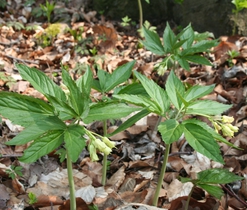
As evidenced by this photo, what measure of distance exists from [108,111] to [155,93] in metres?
0.28

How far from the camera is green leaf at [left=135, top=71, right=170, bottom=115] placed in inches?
54.5

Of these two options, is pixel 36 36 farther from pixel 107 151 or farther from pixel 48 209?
pixel 107 151

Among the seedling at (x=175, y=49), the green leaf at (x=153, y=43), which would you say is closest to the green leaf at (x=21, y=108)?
the seedling at (x=175, y=49)

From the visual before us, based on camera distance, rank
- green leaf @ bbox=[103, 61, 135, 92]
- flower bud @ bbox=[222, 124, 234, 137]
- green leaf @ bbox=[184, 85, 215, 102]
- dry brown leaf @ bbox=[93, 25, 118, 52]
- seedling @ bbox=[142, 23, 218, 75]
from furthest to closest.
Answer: dry brown leaf @ bbox=[93, 25, 118, 52] → seedling @ bbox=[142, 23, 218, 75] → green leaf @ bbox=[103, 61, 135, 92] → green leaf @ bbox=[184, 85, 215, 102] → flower bud @ bbox=[222, 124, 234, 137]

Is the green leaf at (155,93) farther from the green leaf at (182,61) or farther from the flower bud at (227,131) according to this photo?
the green leaf at (182,61)

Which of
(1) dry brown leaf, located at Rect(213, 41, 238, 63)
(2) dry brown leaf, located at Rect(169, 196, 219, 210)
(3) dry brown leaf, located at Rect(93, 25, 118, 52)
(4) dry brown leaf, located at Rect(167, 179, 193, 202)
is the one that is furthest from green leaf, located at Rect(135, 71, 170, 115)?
(3) dry brown leaf, located at Rect(93, 25, 118, 52)

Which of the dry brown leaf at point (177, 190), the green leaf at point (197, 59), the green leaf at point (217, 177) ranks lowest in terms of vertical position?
the dry brown leaf at point (177, 190)

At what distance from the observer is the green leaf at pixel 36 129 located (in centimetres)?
114

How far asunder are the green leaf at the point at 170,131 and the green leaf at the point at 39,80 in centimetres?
41

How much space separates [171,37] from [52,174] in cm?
118

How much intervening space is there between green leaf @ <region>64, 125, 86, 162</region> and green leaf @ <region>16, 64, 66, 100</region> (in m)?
A: 0.18

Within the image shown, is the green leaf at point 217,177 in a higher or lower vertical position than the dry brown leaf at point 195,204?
higher

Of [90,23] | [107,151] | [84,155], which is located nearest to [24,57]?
[90,23]

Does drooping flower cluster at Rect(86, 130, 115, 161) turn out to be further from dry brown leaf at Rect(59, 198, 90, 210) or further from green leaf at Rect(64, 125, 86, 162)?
dry brown leaf at Rect(59, 198, 90, 210)
